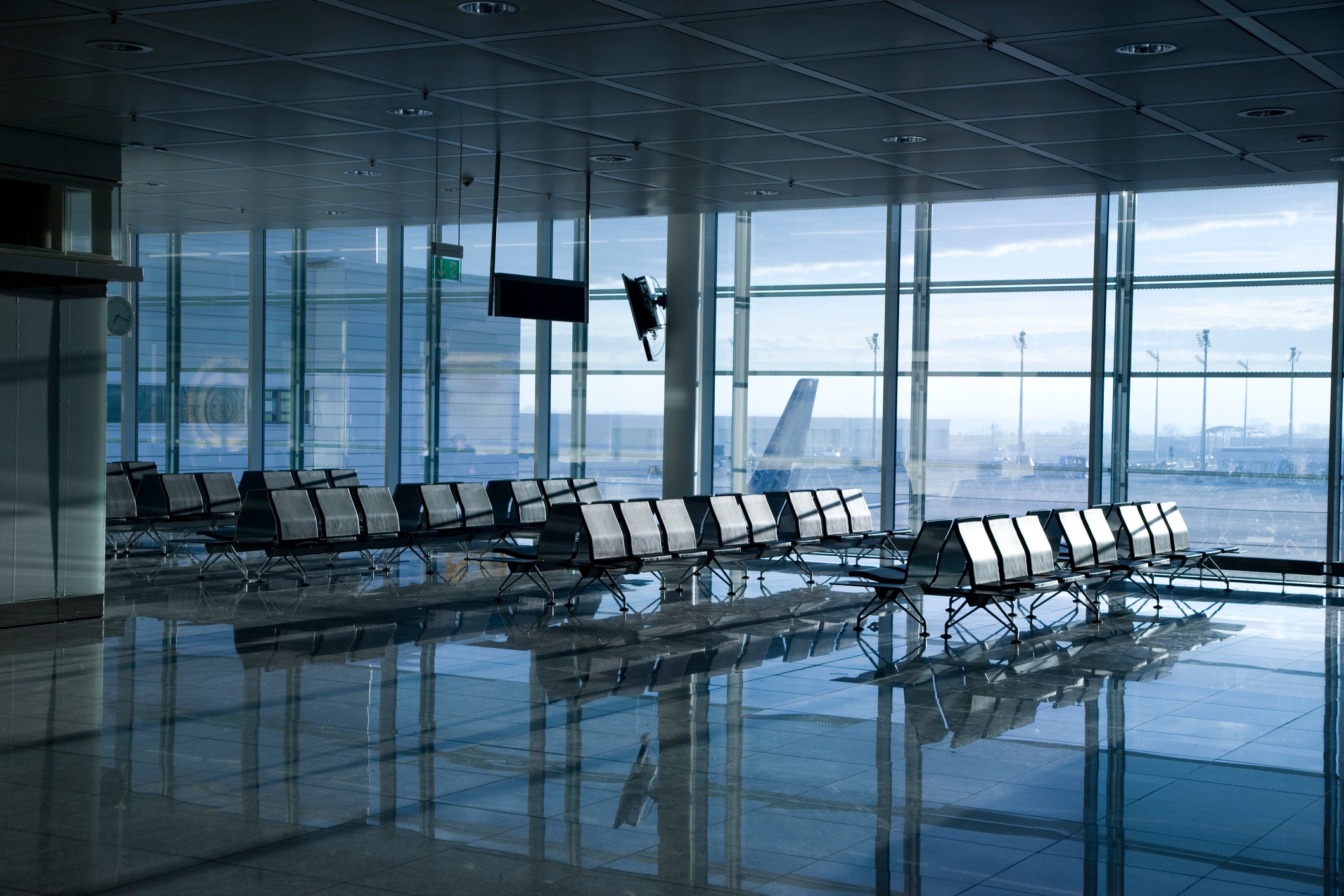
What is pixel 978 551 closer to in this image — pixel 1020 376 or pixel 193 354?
pixel 1020 376

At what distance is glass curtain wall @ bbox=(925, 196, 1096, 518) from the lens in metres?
15.6

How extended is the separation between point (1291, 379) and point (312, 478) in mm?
11824

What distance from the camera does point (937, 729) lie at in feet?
23.1

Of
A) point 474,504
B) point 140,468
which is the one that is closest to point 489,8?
point 474,504

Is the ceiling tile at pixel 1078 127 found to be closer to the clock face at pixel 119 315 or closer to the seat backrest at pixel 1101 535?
the seat backrest at pixel 1101 535

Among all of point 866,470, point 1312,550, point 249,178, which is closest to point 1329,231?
point 1312,550

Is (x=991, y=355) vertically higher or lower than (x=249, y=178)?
lower

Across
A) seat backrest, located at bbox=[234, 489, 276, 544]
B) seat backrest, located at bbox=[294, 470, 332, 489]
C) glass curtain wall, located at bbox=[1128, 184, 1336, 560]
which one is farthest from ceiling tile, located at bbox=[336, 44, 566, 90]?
seat backrest, located at bbox=[294, 470, 332, 489]

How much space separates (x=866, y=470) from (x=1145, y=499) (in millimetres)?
3305

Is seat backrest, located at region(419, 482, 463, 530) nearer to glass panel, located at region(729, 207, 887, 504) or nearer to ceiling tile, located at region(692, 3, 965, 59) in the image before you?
glass panel, located at region(729, 207, 887, 504)

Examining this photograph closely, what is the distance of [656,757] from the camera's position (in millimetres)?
6391

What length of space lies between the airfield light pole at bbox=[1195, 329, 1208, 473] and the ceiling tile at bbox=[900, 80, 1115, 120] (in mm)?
6879

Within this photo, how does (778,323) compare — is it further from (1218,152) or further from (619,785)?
(619,785)

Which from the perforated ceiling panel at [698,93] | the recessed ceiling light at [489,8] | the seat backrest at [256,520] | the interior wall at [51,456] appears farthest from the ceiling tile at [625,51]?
the seat backrest at [256,520]
